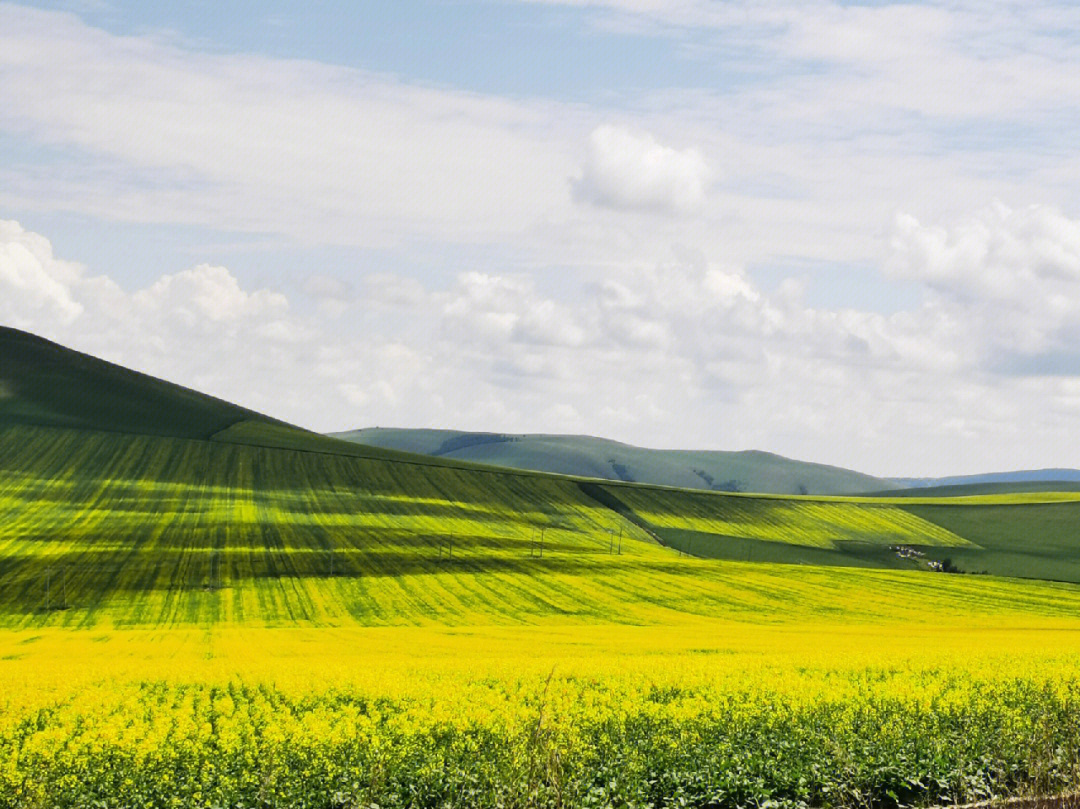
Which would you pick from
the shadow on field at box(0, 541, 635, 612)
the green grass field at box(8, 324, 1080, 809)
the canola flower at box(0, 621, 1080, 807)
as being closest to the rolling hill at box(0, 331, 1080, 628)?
the shadow on field at box(0, 541, 635, 612)

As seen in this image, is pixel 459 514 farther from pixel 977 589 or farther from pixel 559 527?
pixel 977 589

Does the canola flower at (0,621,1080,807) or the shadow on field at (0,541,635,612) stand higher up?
the canola flower at (0,621,1080,807)

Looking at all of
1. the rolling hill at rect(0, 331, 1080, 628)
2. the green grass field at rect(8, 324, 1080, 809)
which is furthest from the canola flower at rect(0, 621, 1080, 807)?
the rolling hill at rect(0, 331, 1080, 628)

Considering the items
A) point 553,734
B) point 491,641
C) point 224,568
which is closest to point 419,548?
point 224,568

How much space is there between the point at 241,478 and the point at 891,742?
169435mm

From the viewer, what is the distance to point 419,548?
133625mm

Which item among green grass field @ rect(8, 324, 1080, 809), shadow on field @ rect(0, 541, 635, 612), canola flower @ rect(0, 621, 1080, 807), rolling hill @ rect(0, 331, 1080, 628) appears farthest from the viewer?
shadow on field @ rect(0, 541, 635, 612)

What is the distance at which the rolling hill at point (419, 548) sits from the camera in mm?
98500

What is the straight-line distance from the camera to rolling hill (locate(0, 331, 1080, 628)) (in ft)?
323

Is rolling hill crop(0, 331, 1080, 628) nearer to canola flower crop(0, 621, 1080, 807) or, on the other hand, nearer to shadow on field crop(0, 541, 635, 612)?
shadow on field crop(0, 541, 635, 612)

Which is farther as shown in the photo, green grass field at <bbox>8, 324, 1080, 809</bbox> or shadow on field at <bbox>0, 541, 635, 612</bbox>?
shadow on field at <bbox>0, 541, 635, 612</bbox>

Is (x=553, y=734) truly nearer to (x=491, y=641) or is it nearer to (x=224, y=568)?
(x=491, y=641)

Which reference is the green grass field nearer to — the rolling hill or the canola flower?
the canola flower

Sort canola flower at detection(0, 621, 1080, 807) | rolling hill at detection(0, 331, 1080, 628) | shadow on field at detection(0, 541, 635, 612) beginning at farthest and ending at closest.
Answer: shadow on field at detection(0, 541, 635, 612), rolling hill at detection(0, 331, 1080, 628), canola flower at detection(0, 621, 1080, 807)
